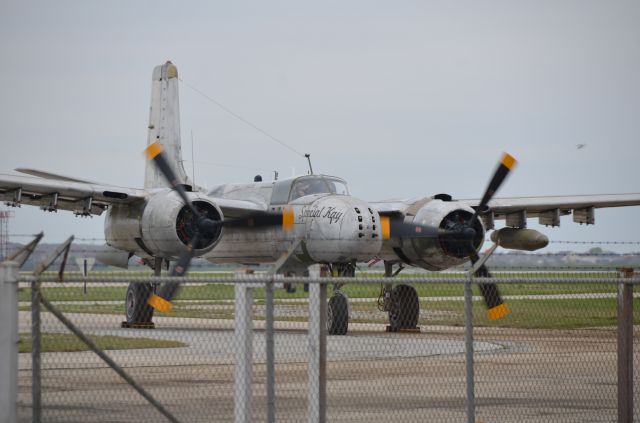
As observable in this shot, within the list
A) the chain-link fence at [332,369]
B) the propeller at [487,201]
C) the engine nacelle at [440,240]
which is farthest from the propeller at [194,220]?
the propeller at [487,201]

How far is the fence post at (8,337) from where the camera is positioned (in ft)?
29.0

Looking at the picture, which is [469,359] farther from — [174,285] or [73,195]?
[73,195]

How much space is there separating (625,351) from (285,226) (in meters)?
13.8

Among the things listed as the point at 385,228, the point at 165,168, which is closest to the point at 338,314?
the point at 385,228

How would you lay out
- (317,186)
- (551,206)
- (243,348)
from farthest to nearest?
(551,206)
(317,186)
(243,348)

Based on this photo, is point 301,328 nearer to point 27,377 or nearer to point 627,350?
point 27,377

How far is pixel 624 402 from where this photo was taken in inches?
429

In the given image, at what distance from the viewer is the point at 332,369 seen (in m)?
15.8

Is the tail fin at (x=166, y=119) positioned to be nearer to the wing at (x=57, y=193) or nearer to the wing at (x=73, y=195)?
the wing at (x=73, y=195)

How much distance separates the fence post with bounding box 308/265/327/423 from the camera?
31.7ft

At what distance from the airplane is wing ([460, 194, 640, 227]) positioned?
0.83 m

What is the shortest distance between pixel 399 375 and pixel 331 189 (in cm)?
1042

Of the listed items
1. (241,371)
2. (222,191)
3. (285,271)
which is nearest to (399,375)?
(241,371)

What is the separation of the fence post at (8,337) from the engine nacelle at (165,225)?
15668mm
